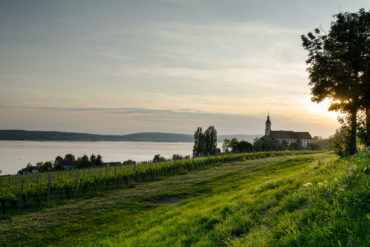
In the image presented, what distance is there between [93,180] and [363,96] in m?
28.0

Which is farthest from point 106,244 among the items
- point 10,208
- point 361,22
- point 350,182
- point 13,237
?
point 361,22

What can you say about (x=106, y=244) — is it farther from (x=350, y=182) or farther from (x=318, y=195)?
(x=350, y=182)

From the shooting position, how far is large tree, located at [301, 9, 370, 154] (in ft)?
66.2

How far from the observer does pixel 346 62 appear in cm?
2061

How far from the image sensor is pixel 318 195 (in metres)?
5.36

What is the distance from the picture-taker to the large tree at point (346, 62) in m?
20.2

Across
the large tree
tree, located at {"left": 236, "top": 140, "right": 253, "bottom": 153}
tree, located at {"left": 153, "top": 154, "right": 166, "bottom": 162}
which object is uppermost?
the large tree

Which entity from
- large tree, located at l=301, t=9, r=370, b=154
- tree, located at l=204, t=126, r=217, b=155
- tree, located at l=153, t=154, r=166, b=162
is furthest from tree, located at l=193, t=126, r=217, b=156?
large tree, located at l=301, t=9, r=370, b=154

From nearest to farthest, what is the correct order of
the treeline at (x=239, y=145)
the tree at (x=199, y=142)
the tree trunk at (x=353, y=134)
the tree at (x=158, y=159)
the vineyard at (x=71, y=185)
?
the tree trunk at (x=353, y=134) < the vineyard at (x=71, y=185) < the tree at (x=158, y=159) < the treeline at (x=239, y=145) < the tree at (x=199, y=142)

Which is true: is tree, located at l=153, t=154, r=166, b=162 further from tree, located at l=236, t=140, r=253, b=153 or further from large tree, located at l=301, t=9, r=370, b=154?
large tree, located at l=301, t=9, r=370, b=154

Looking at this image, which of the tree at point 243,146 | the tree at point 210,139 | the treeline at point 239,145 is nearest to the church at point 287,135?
the treeline at point 239,145

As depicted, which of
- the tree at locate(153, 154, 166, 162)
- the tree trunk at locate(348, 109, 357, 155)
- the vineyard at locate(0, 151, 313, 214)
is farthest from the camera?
the tree at locate(153, 154, 166, 162)

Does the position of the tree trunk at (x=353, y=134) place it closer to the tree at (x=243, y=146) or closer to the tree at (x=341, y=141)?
the tree at (x=341, y=141)

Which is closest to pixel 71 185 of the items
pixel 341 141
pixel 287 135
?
pixel 341 141
